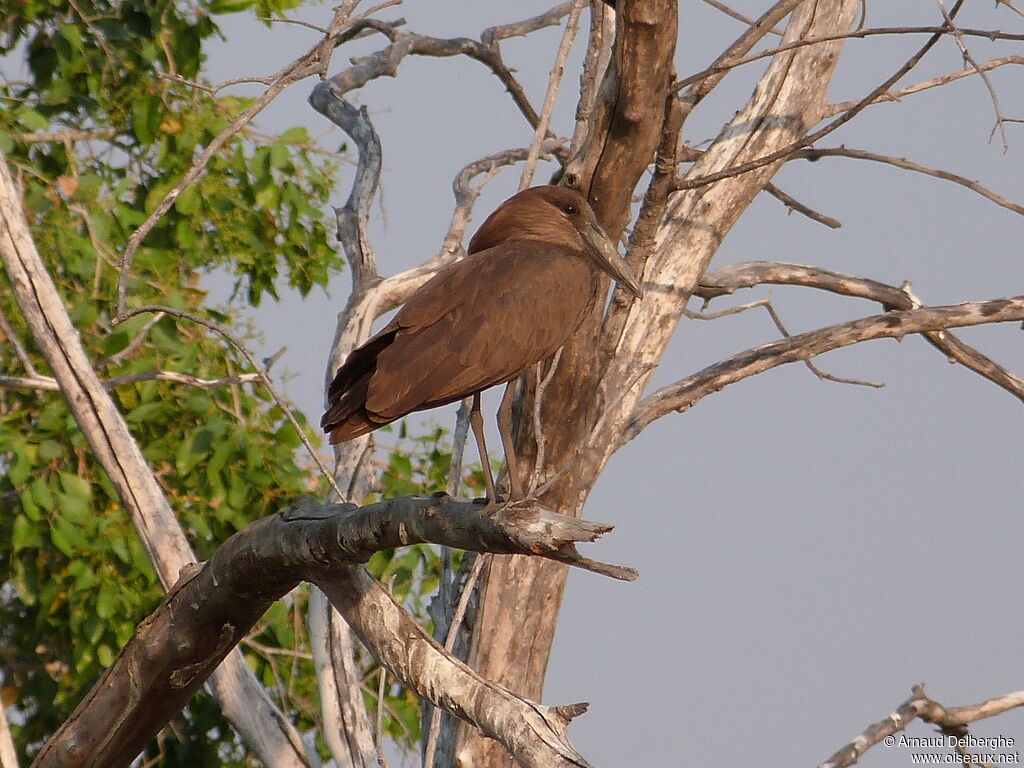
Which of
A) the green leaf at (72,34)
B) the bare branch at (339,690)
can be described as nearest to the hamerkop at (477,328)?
the bare branch at (339,690)

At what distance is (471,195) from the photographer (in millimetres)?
5500

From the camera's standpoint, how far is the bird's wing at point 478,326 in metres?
2.90

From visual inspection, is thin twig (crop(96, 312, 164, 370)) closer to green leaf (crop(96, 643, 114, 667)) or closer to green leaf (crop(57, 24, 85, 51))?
green leaf (crop(96, 643, 114, 667))

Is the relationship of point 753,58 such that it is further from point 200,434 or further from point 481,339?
point 200,434

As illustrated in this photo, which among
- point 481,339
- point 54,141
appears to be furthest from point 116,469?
point 54,141

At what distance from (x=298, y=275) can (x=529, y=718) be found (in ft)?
12.2

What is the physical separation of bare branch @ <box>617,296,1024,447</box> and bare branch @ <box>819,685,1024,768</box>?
1.27 metres

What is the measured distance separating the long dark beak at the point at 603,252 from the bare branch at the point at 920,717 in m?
1.67

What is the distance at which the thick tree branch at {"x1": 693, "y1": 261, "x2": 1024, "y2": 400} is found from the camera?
5059mm

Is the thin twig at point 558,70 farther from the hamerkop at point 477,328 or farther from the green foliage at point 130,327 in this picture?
the green foliage at point 130,327

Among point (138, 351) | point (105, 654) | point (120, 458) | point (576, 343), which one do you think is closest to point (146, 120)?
point (138, 351)

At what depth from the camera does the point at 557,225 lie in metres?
3.38

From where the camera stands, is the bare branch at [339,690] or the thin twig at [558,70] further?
the bare branch at [339,690]

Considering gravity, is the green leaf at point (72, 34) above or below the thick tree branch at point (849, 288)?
above
